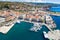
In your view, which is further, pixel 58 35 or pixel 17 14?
pixel 17 14

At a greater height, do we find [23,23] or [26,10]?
[26,10]

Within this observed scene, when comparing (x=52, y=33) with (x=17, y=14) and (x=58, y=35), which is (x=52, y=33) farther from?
(x=17, y=14)

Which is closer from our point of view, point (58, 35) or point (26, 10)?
point (58, 35)

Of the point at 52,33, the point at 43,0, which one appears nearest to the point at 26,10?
the point at 43,0

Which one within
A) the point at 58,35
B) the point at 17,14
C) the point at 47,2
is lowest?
the point at 58,35

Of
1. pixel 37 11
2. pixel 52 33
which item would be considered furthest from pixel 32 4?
pixel 52 33

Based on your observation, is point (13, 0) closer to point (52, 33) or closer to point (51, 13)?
point (51, 13)
